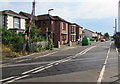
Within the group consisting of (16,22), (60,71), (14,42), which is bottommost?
(60,71)

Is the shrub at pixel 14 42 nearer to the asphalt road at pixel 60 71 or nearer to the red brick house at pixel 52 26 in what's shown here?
the asphalt road at pixel 60 71

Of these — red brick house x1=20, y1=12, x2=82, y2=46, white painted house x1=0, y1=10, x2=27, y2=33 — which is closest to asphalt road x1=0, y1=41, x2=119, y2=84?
white painted house x1=0, y1=10, x2=27, y2=33

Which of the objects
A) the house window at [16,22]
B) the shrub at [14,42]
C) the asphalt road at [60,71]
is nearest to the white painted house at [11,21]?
the house window at [16,22]

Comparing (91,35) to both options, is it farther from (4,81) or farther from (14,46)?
(4,81)

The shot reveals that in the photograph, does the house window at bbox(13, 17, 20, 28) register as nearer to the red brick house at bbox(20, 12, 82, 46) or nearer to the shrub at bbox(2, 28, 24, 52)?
the shrub at bbox(2, 28, 24, 52)

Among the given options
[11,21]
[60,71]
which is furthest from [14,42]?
[60,71]

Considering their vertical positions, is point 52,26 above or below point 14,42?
above

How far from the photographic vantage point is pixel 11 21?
102 feet

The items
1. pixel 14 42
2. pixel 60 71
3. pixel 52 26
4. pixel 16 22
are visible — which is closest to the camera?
pixel 60 71

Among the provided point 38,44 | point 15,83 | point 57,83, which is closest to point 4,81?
point 15,83

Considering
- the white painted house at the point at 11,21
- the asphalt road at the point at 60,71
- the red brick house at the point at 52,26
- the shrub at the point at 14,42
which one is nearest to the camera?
the asphalt road at the point at 60,71

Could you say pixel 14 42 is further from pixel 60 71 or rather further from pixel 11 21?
pixel 60 71

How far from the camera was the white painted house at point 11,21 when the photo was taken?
2977 centimetres

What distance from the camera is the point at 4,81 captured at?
7617 mm
